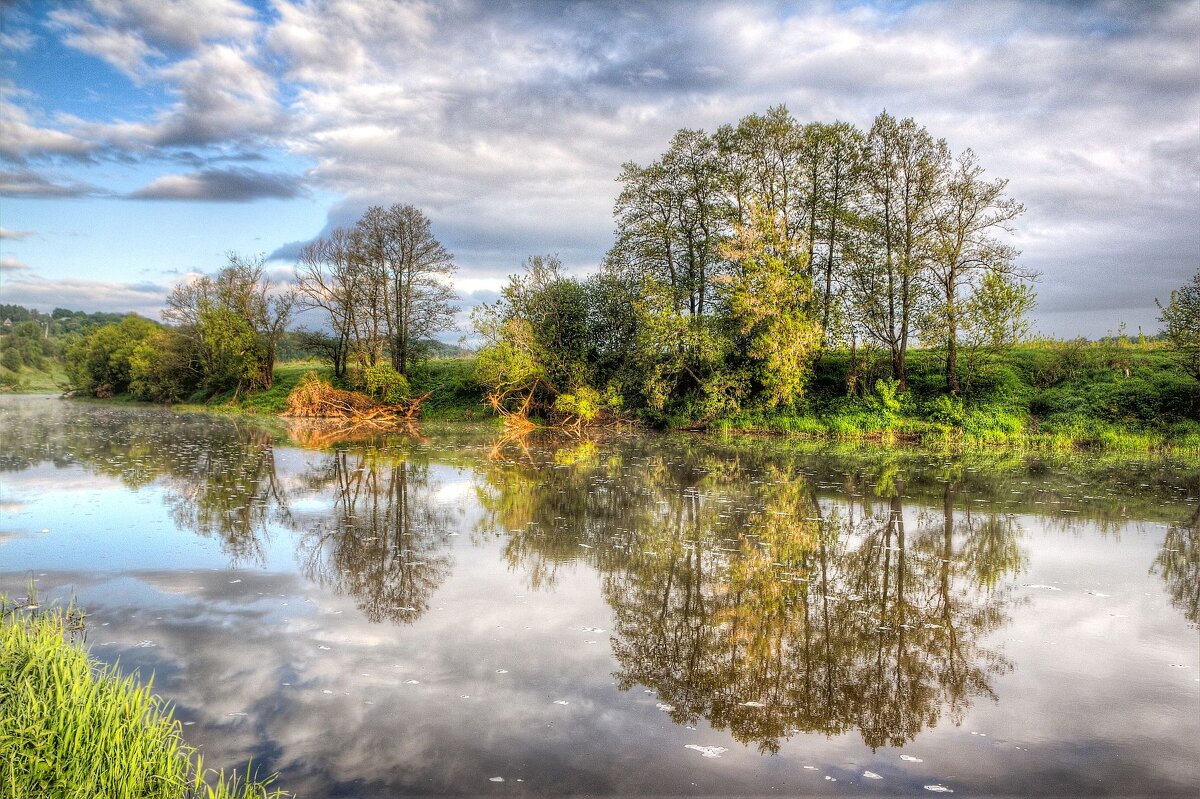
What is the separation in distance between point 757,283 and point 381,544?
75.5 feet

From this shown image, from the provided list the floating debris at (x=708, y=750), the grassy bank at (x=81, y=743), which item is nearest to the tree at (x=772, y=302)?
the floating debris at (x=708, y=750)

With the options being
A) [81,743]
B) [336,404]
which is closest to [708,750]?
[81,743]

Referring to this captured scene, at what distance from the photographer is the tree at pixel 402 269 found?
→ 145 ft

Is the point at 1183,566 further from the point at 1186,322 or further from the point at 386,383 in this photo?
the point at 386,383

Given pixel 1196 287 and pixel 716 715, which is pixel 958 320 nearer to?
pixel 1196 287

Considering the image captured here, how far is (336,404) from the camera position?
40.8 m

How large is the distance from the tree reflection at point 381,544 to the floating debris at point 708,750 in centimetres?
393

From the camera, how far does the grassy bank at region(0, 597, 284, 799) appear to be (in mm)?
4090

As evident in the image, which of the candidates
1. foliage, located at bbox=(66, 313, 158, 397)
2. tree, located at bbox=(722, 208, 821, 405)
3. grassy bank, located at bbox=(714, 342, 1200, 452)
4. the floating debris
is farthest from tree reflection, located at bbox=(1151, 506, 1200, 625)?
foliage, located at bbox=(66, 313, 158, 397)

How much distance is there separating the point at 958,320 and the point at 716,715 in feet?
94.0

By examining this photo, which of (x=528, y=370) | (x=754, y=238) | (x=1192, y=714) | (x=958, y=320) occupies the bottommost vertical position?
(x=1192, y=714)

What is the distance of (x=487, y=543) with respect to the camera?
11.8 metres

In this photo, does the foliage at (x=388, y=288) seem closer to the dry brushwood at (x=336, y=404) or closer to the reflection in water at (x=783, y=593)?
the dry brushwood at (x=336, y=404)

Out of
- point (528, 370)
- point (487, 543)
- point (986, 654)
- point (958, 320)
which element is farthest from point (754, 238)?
point (986, 654)
